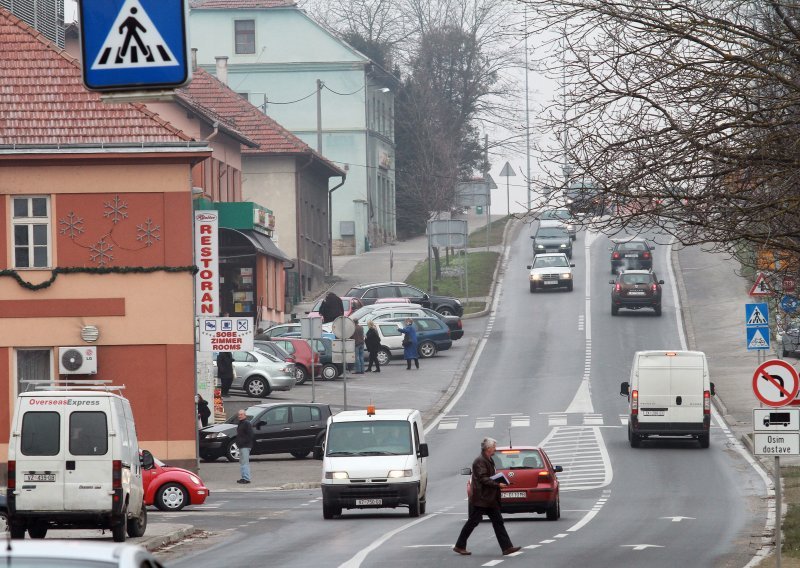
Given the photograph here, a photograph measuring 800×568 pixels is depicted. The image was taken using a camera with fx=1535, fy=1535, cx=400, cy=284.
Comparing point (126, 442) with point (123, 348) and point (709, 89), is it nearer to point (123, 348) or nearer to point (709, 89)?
point (709, 89)

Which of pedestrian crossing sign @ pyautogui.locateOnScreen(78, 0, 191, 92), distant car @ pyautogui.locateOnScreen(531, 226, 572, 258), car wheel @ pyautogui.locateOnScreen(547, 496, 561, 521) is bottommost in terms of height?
car wheel @ pyautogui.locateOnScreen(547, 496, 561, 521)

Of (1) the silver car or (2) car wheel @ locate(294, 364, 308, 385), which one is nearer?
(1) the silver car

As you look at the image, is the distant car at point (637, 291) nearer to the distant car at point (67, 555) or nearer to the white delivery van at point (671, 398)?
the white delivery van at point (671, 398)

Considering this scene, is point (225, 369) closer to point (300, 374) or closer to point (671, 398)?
point (300, 374)

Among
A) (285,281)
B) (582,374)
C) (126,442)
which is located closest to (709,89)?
(126,442)

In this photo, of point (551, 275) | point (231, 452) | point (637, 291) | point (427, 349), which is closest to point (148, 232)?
point (231, 452)

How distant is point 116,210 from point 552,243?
52562 millimetres

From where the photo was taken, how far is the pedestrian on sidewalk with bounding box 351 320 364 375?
52.0 m

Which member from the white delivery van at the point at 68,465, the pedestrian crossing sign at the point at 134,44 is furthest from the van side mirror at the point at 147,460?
the pedestrian crossing sign at the point at 134,44

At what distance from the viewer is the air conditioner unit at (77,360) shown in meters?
32.9

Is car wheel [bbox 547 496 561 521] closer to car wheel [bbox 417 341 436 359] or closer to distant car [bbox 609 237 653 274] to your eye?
car wheel [bbox 417 341 436 359]

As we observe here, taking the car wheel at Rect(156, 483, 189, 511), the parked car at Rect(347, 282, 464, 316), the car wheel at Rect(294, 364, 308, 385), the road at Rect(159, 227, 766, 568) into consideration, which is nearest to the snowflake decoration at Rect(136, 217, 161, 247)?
the road at Rect(159, 227, 766, 568)

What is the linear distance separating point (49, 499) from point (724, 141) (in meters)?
10.4

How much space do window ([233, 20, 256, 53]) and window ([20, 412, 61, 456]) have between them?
68.1 m
